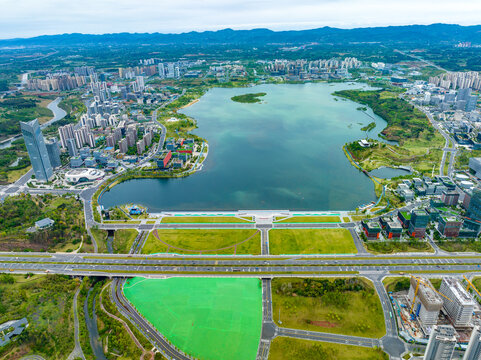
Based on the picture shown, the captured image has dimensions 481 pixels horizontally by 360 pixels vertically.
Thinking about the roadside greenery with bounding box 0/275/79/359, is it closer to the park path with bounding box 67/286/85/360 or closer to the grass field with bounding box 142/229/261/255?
the park path with bounding box 67/286/85/360

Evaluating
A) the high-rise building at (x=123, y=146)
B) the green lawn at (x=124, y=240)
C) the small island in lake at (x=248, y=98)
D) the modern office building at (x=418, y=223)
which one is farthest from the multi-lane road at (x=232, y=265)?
the small island in lake at (x=248, y=98)

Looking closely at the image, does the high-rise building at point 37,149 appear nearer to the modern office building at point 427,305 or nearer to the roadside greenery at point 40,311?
the roadside greenery at point 40,311

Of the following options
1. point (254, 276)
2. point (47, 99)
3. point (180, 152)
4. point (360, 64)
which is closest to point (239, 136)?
point (180, 152)

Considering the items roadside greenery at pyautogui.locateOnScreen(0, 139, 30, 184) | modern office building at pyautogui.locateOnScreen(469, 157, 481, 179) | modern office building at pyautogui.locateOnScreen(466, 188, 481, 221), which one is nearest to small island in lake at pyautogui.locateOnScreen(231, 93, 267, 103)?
roadside greenery at pyautogui.locateOnScreen(0, 139, 30, 184)

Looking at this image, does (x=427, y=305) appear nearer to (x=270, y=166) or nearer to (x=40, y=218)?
(x=270, y=166)


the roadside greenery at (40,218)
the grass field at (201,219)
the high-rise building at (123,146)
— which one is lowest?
the grass field at (201,219)

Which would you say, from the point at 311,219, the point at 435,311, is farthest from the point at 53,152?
the point at 435,311
